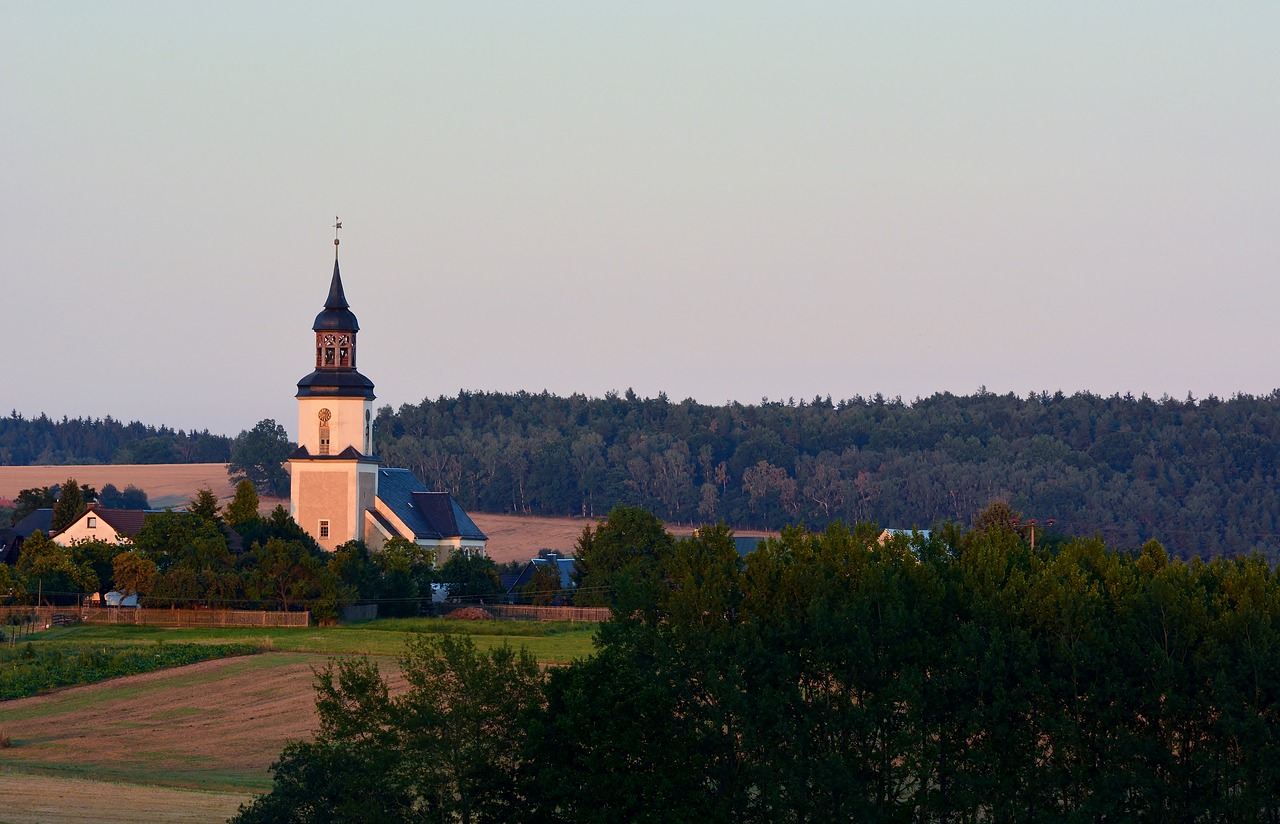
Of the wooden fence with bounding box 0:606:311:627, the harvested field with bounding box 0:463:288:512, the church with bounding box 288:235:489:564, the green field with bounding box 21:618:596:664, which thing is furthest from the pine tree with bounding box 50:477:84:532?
the harvested field with bounding box 0:463:288:512

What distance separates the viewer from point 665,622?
42.7 meters

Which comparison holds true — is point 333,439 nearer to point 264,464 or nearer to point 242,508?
point 242,508

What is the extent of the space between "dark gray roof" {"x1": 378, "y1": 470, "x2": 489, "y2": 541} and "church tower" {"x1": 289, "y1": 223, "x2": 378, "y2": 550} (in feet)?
11.8

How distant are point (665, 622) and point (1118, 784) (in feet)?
36.6

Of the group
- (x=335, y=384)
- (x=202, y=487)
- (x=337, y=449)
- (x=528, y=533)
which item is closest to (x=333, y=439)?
(x=337, y=449)

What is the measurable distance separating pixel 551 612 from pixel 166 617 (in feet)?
63.0

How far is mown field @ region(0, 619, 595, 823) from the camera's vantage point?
4134 cm

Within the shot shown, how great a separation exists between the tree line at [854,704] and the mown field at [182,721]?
5619mm

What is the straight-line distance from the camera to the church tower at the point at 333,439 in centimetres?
10244

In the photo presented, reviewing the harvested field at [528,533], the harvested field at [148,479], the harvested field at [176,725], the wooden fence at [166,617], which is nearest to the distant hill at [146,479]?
the harvested field at [148,479]

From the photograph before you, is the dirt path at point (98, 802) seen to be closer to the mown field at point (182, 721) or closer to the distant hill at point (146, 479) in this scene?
the mown field at point (182, 721)

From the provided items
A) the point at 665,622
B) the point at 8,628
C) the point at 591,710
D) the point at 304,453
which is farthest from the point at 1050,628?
the point at 304,453

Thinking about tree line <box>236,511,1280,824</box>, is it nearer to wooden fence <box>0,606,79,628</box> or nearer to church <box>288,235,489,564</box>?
wooden fence <box>0,606,79,628</box>

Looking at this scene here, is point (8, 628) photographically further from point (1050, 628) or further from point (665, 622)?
point (1050, 628)
